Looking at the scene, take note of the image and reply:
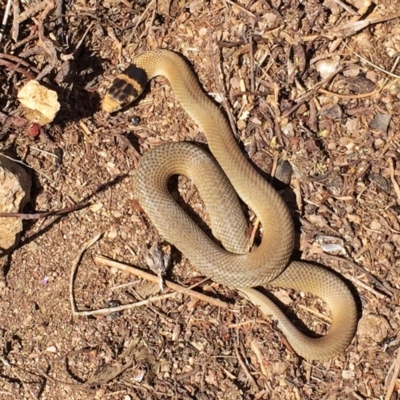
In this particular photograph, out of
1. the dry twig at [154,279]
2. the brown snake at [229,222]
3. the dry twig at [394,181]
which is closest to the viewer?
the brown snake at [229,222]

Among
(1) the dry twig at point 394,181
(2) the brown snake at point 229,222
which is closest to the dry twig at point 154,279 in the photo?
(2) the brown snake at point 229,222

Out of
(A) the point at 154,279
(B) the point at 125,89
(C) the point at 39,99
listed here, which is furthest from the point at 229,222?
(C) the point at 39,99

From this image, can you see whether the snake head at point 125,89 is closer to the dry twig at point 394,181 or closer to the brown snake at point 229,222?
the brown snake at point 229,222

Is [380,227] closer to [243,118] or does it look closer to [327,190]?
A: [327,190]

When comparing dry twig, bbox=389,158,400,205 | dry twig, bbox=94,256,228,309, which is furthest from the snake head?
dry twig, bbox=389,158,400,205

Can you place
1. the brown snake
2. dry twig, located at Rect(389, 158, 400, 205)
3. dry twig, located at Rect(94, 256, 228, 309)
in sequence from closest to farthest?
the brown snake < dry twig, located at Rect(94, 256, 228, 309) < dry twig, located at Rect(389, 158, 400, 205)

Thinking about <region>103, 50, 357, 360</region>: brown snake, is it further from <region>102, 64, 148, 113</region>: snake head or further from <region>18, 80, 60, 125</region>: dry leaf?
<region>18, 80, 60, 125</region>: dry leaf

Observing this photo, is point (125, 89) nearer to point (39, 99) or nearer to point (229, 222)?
point (39, 99)
